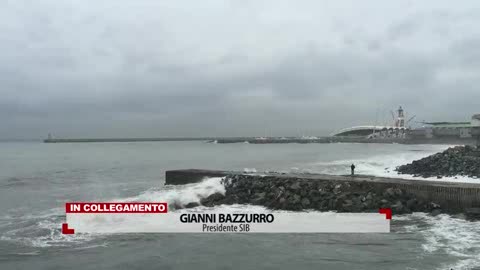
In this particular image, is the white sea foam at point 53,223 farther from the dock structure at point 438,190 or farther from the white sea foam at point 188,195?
the dock structure at point 438,190

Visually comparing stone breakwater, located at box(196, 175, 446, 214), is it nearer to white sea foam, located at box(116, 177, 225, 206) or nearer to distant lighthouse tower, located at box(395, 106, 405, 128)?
white sea foam, located at box(116, 177, 225, 206)

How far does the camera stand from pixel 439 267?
10336mm

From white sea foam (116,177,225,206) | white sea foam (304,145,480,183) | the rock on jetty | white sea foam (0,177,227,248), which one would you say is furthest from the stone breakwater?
the rock on jetty

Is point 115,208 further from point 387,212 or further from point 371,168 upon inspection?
point 371,168

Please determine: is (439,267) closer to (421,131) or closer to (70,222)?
(70,222)

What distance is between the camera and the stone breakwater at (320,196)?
57.6 feet

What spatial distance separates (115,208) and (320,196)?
8066 millimetres

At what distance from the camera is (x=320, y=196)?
62.2 ft

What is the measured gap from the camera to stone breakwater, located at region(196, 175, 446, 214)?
1755 centimetres

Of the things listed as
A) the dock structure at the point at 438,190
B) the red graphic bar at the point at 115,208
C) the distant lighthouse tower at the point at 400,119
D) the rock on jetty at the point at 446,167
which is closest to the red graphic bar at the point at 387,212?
the dock structure at the point at 438,190

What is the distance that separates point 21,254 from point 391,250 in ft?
31.7

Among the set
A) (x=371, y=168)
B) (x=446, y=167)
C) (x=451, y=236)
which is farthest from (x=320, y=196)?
(x=371, y=168)

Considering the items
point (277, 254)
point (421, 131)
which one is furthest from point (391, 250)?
point (421, 131)

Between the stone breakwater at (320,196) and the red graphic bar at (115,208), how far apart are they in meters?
2.35
